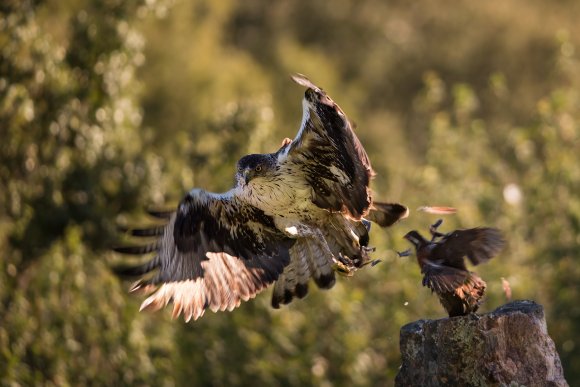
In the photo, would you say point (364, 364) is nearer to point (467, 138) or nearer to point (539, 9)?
point (467, 138)

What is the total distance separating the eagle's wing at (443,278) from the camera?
646cm

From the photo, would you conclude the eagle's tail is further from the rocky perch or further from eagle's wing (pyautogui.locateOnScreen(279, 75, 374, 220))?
the rocky perch

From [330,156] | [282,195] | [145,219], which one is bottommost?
[145,219]

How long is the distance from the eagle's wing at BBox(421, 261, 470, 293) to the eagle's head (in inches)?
54.4

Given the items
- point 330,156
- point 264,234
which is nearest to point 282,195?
point 264,234

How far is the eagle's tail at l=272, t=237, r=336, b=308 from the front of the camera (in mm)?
7820

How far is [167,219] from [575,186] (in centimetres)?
613

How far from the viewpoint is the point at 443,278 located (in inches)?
257

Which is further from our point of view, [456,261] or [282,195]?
[282,195]

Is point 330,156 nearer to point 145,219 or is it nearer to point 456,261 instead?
point 456,261

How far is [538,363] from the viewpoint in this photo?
6113 mm

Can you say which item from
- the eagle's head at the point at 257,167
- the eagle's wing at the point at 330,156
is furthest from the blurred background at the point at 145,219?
the eagle's head at the point at 257,167

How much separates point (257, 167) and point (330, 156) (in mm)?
574

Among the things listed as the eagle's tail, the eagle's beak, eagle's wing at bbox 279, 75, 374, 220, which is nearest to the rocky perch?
eagle's wing at bbox 279, 75, 374, 220
